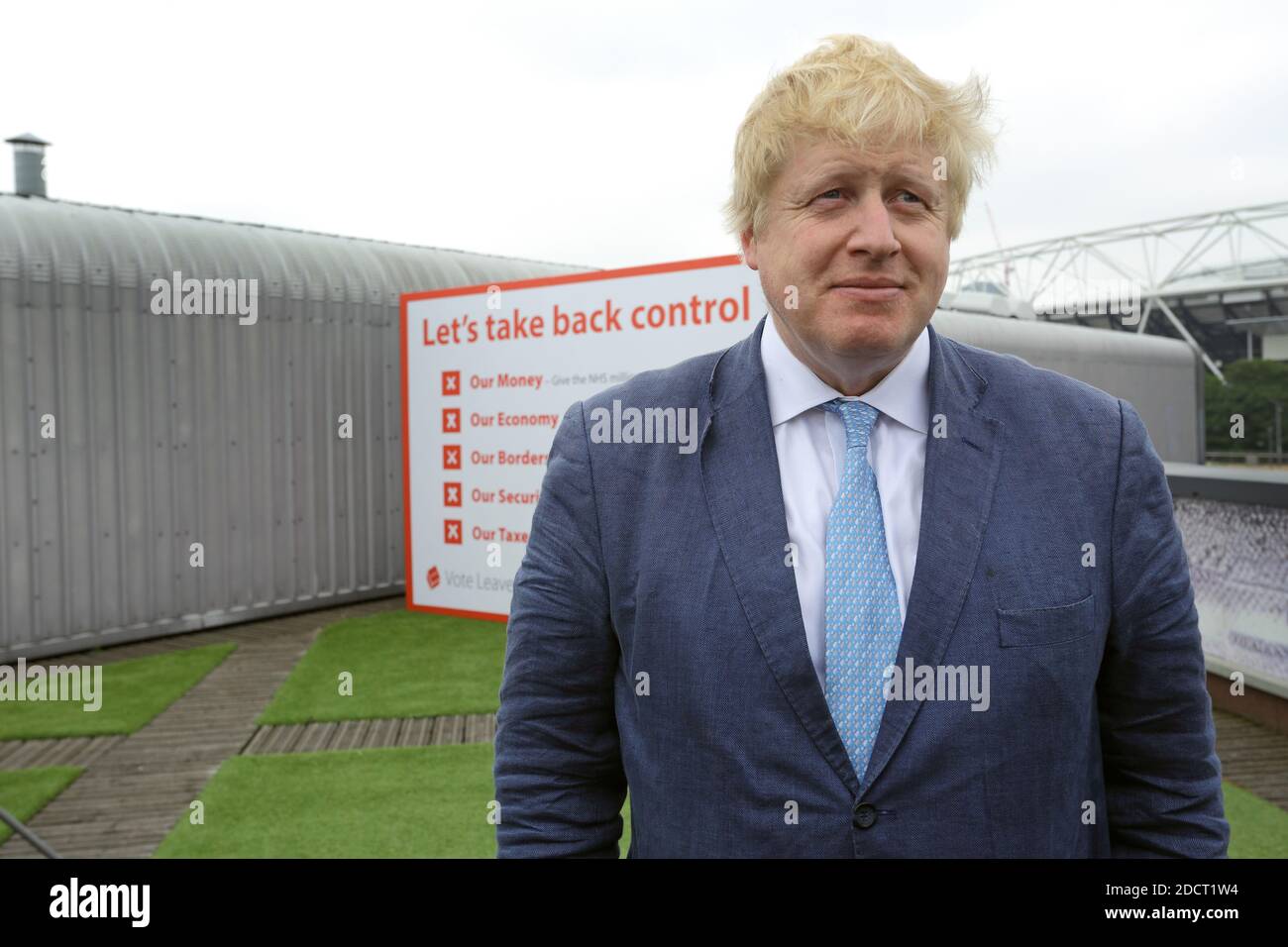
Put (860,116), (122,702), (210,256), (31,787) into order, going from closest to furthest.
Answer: (860,116) → (31,787) → (122,702) → (210,256)

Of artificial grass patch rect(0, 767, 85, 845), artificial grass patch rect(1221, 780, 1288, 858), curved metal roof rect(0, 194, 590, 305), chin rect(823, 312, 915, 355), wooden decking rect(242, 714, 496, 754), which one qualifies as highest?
curved metal roof rect(0, 194, 590, 305)

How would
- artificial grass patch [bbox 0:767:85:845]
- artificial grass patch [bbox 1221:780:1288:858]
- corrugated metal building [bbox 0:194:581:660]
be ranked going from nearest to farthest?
artificial grass patch [bbox 1221:780:1288:858]
artificial grass patch [bbox 0:767:85:845]
corrugated metal building [bbox 0:194:581:660]

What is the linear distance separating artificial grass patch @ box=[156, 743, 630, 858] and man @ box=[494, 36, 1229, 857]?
99.2 inches

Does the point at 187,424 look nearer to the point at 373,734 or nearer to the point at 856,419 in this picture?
the point at 373,734

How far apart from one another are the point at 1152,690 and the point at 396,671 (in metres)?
6.34

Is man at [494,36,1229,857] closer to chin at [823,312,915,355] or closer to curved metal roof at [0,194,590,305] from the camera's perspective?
chin at [823,312,915,355]

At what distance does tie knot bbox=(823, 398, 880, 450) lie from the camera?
1.42m

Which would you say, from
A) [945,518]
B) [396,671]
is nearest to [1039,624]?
[945,518]

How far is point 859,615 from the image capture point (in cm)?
133

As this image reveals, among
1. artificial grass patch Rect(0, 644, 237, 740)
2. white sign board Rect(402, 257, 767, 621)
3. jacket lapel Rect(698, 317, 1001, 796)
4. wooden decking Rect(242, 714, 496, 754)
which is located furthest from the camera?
white sign board Rect(402, 257, 767, 621)

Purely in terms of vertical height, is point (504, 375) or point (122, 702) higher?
point (504, 375)

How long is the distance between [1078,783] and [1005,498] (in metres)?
0.37

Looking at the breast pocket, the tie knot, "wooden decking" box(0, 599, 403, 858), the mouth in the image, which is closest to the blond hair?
the mouth
